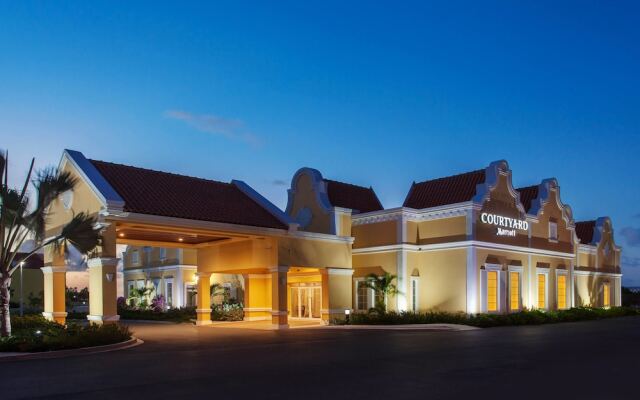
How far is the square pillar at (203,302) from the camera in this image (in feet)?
112

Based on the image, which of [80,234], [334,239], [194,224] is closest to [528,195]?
[334,239]

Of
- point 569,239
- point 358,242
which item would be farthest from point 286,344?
point 569,239

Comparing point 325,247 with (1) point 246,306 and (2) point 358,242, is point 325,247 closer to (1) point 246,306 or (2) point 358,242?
(2) point 358,242

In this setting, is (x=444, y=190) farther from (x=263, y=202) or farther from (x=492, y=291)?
(x=263, y=202)

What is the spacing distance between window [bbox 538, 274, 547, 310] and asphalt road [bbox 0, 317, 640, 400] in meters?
16.7

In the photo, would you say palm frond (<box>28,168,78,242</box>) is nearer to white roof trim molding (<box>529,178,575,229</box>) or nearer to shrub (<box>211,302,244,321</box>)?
shrub (<box>211,302,244,321</box>)

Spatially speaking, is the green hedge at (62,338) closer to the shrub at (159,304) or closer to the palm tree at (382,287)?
the palm tree at (382,287)

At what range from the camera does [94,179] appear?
24.5 meters

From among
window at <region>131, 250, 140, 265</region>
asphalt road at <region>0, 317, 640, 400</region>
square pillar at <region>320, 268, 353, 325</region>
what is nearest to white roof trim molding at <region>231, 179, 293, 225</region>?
square pillar at <region>320, 268, 353, 325</region>

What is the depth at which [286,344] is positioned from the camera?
20906mm

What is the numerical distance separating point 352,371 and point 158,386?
4.16 meters

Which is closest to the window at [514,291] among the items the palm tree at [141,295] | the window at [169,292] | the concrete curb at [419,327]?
the concrete curb at [419,327]

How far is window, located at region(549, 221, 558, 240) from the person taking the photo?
130 ft

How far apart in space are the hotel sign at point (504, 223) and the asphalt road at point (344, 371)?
12471 mm
